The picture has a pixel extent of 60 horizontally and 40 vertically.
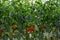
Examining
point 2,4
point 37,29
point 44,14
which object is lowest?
point 37,29

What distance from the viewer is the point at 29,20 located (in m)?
2.45

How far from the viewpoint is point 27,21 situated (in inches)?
96.4

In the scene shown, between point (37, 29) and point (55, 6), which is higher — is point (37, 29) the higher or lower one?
the lower one

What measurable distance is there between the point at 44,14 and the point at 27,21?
0.90 feet

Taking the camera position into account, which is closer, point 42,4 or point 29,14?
point 29,14

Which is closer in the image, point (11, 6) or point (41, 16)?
point (11, 6)

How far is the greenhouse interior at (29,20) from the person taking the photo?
7.75ft

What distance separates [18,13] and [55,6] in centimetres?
52

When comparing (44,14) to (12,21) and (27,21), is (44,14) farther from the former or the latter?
(12,21)

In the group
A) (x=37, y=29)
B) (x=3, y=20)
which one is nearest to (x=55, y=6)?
(x=37, y=29)

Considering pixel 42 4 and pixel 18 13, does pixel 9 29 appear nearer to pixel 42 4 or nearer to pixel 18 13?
pixel 18 13

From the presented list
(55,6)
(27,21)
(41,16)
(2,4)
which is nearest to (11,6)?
(2,4)

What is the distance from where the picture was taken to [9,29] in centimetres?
238

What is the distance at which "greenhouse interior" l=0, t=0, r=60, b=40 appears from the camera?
2363 mm
